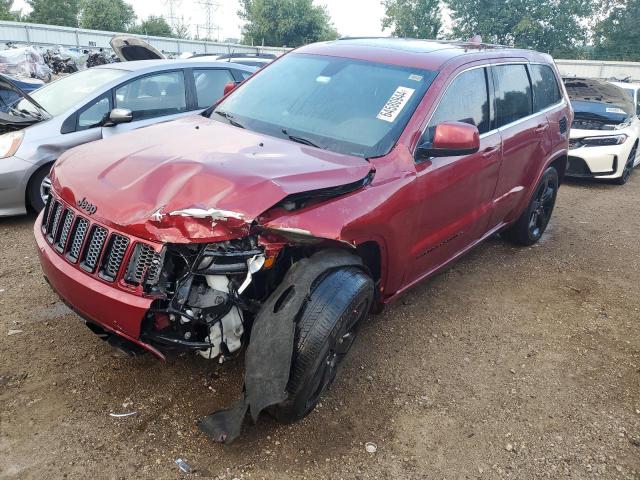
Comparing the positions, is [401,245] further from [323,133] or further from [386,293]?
[323,133]

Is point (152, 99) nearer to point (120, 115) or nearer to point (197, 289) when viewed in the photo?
point (120, 115)

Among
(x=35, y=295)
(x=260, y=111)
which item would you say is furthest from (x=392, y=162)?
(x=35, y=295)

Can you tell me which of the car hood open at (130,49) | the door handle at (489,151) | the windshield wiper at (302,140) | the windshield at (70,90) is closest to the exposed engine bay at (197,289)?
the windshield wiper at (302,140)

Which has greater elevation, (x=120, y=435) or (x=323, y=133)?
(x=323, y=133)

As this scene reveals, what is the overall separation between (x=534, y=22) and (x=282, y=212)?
4707 centimetres

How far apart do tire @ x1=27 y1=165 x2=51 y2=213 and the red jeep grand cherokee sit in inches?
85.9

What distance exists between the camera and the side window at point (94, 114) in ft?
17.3

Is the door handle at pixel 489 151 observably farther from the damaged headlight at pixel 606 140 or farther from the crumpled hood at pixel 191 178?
the damaged headlight at pixel 606 140

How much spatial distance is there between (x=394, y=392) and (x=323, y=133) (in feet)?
5.17

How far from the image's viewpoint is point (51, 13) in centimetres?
5222

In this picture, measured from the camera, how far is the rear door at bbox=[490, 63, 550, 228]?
403cm

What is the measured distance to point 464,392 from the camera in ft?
10.1

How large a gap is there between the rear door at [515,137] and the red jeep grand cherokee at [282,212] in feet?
0.58

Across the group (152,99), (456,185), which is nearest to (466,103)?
(456,185)
